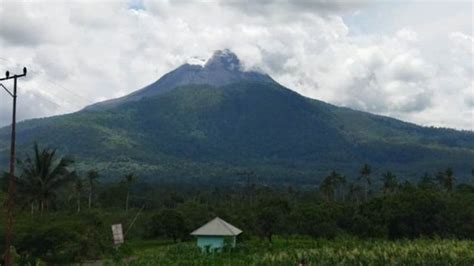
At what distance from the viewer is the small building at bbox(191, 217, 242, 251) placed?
47.1 meters

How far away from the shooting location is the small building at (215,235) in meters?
47.1

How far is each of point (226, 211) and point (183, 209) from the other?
14.5ft

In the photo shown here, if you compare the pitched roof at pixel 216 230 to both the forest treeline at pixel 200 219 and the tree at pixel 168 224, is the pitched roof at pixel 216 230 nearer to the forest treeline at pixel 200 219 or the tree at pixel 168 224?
the forest treeline at pixel 200 219

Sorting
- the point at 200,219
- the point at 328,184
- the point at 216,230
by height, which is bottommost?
the point at 200,219

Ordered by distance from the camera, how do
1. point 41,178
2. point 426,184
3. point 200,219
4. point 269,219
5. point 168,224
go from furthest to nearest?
point 426,184
point 200,219
point 168,224
point 269,219
point 41,178

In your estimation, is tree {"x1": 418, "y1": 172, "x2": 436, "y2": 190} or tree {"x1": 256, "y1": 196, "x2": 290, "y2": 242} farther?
tree {"x1": 418, "y1": 172, "x2": 436, "y2": 190}

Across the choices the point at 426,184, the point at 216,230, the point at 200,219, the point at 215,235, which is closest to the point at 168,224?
the point at 200,219

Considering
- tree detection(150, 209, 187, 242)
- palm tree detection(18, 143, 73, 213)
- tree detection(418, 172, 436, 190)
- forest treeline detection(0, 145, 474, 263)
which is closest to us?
forest treeline detection(0, 145, 474, 263)

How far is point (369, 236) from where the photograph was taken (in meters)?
57.2

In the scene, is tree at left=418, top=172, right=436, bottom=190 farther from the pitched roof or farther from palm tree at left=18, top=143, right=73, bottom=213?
palm tree at left=18, top=143, right=73, bottom=213

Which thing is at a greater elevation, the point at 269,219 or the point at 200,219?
the point at 269,219

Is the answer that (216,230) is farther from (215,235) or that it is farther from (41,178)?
(41,178)

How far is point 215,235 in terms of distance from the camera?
4716 cm

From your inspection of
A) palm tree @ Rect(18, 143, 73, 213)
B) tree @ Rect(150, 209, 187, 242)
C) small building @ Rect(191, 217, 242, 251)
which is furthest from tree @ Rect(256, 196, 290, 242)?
palm tree @ Rect(18, 143, 73, 213)
